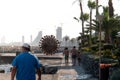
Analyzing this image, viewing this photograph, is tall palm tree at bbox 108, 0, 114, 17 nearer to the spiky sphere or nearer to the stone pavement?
the spiky sphere

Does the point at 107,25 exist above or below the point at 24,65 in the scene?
above

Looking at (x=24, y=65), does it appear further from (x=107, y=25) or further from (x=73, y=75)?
(x=107, y=25)

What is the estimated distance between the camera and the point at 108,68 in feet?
40.3

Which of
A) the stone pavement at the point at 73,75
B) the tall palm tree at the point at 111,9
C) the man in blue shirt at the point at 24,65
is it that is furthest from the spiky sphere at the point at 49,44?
the man in blue shirt at the point at 24,65

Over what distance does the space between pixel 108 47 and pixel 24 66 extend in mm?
18461

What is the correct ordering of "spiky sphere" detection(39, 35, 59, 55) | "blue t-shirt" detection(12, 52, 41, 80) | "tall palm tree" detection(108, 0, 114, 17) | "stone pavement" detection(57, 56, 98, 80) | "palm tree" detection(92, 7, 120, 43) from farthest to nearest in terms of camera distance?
"tall palm tree" detection(108, 0, 114, 17), "palm tree" detection(92, 7, 120, 43), "spiky sphere" detection(39, 35, 59, 55), "stone pavement" detection(57, 56, 98, 80), "blue t-shirt" detection(12, 52, 41, 80)

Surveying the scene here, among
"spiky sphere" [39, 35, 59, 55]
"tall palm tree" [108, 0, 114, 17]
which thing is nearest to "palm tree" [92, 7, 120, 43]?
"tall palm tree" [108, 0, 114, 17]

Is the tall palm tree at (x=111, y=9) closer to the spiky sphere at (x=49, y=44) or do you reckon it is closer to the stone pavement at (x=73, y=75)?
the spiky sphere at (x=49, y=44)

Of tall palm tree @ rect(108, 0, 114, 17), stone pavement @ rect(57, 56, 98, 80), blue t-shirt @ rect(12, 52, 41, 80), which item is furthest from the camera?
tall palm tree @ rect(108, 0, 114, 17)

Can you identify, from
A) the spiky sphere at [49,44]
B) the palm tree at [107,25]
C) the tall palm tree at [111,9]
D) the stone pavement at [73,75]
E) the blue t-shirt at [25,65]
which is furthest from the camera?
the tall palm tree at [111,9]

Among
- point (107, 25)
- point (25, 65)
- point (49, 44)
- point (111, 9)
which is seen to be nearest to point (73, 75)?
point (49, 44)

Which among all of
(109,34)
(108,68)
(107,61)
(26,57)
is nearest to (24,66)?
(26,57)

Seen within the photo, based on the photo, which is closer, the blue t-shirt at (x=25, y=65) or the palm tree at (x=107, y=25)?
the blue t-shirt at (x=25, y=65)

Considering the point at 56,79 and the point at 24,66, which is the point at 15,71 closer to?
the point at 24,66
